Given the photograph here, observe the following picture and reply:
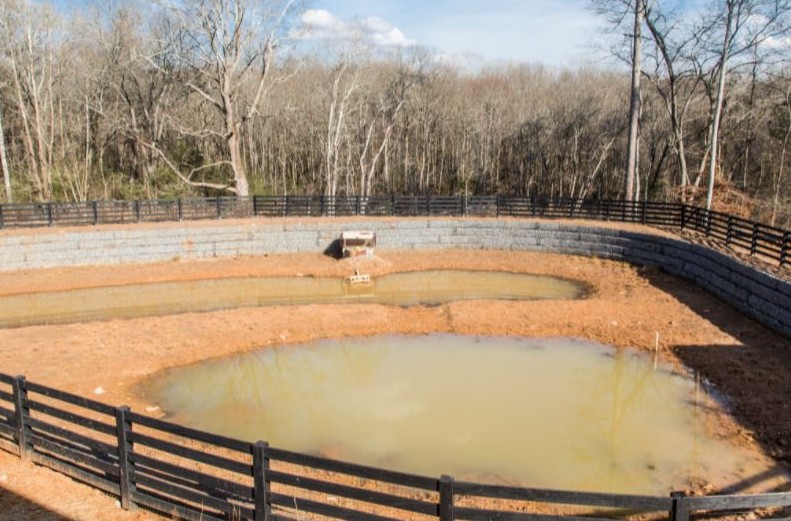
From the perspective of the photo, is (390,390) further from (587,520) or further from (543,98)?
(543,98)

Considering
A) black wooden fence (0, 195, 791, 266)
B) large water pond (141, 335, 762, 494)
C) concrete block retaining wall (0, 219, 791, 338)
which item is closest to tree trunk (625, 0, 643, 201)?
black wooden fence (0, 195, 791, 266)

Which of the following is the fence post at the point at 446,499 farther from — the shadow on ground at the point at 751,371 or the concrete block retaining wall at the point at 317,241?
the concrete block retaining wall at the point at 317,241

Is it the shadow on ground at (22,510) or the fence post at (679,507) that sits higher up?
the fence post at (679,507)

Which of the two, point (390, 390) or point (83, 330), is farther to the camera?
point (83, 330)

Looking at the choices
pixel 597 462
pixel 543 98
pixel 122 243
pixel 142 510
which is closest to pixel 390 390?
pixel 597 462

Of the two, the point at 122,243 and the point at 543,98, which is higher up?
the point at 543,98

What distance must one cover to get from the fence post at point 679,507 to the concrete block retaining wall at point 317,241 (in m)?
16.1

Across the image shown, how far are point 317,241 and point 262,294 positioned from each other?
6.13 meters

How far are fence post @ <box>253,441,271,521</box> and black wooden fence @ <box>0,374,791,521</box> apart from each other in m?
0.01

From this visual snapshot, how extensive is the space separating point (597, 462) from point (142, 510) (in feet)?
21.3

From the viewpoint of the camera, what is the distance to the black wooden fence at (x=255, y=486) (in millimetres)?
5012

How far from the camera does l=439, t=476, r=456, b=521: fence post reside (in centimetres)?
507

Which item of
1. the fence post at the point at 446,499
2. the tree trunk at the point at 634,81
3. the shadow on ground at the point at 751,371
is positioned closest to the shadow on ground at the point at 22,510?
the fence post at the point at 446,499

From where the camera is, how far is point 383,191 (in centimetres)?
5100
